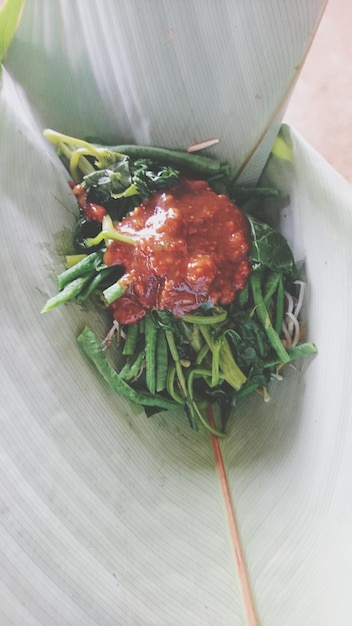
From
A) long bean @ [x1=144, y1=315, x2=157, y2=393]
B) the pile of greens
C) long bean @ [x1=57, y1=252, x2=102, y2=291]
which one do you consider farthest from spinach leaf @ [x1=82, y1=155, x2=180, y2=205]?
long bean @ [x1=144, y1=315, x2=157, y2=393]

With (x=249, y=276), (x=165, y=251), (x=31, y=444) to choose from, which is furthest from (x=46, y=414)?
(x=249, y=276)

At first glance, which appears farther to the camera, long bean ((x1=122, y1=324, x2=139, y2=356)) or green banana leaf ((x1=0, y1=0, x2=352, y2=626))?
long bean ((x1=122, y1=324, x2=139, y2=356))

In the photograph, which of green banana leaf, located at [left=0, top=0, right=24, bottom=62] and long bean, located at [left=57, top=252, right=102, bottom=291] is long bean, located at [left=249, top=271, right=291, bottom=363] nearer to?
long bean, located at [left=57, top=252, right=102, bottom=291]

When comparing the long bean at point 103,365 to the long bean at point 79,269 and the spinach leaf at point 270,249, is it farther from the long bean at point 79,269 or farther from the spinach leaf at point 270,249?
the spinach leaf at point 270,249

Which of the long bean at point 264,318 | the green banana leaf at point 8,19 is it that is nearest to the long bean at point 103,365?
the long bean at point 264,318

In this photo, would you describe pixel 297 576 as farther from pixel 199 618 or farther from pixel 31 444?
pixel 31 444
